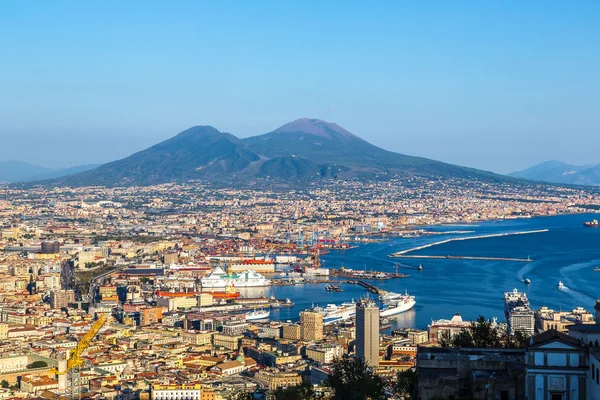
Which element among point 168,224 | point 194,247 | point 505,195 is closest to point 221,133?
point 505,195

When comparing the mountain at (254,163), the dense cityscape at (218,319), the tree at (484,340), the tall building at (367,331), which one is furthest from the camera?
the mountain at (254,163)

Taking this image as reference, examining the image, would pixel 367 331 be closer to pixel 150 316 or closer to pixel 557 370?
pixel 150 316

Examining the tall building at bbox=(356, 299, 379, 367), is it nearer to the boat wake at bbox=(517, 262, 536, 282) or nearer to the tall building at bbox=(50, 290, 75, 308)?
the tall building at bbox=(50, 290, 75, 308)

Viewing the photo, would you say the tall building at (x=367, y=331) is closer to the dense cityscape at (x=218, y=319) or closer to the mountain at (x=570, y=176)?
the dense cityscape at (x=218, y=319)

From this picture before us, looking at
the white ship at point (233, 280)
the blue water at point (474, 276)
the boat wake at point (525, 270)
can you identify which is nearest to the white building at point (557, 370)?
the blue water at point (474, 276)

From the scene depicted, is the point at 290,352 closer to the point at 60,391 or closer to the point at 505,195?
the point at 60,391

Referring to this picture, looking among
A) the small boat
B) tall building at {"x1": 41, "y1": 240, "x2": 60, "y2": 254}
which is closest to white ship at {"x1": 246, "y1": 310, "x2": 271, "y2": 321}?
the small boat

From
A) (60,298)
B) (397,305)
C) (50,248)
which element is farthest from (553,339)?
(50,248)
